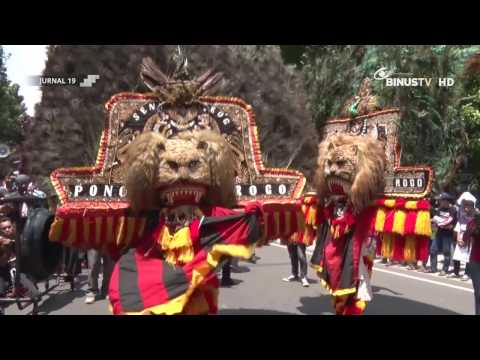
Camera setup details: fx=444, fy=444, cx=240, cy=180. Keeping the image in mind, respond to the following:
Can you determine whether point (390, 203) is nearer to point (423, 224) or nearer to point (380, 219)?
point (380, 219)

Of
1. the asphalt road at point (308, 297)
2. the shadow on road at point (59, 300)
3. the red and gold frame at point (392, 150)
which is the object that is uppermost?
the red and gold frame at point (392, 150)

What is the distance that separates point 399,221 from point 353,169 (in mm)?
688

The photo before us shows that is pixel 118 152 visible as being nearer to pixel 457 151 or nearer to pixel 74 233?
pixel 74 233

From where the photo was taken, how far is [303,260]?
22.0ft

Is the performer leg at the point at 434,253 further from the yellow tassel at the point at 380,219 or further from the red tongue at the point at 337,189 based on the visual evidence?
the red tongue at the point at 337,189

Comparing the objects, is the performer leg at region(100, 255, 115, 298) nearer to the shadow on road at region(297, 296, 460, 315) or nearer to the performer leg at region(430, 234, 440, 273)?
the shadow on road at region(297, 296, 460, 315)

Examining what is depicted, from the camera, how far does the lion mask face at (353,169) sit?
4117mm

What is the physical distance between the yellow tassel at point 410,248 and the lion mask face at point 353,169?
56cm

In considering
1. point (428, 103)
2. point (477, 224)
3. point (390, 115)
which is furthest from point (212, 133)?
point (428, 103)

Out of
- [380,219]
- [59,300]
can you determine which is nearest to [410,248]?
[380,219]

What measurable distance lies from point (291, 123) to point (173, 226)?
13335 millimetres

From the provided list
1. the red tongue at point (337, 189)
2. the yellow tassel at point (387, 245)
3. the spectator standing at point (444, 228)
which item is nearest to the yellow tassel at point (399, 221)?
the yellow tassel at point (387, 245)

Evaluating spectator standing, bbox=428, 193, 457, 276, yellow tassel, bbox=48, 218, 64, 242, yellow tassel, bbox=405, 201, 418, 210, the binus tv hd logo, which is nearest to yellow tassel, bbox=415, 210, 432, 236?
yellow tassel, bbox=405, 201, 418, 210

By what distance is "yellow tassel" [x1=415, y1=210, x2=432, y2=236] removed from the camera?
4199 millimetres
